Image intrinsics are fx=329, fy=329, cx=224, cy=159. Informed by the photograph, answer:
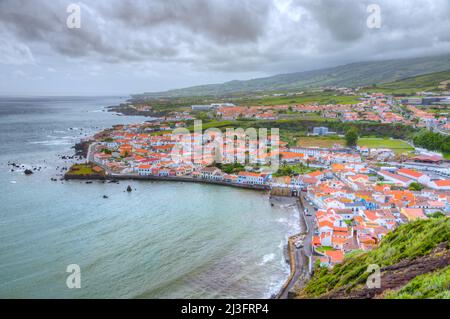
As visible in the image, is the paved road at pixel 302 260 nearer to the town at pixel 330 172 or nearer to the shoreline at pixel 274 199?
the shoreline at pixel 274 199

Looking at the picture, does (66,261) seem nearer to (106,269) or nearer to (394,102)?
(106,269)

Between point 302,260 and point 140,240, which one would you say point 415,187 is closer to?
point 302,260

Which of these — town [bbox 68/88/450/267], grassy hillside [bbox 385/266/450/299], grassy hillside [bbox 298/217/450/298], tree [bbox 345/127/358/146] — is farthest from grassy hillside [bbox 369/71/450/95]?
grassy hillside [bbox 385/266/450/299]

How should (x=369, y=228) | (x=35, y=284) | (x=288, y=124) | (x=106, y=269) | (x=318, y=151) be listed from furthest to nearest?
(x=288, y=124)
(x=318, y=151)
(x=369, y=228)
(x=106, y=269)
(x=35, y=284)

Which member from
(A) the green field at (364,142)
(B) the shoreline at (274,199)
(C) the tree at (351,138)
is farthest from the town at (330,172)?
(C) the tree at (351,138)

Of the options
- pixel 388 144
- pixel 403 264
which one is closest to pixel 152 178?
pixel 403 264
